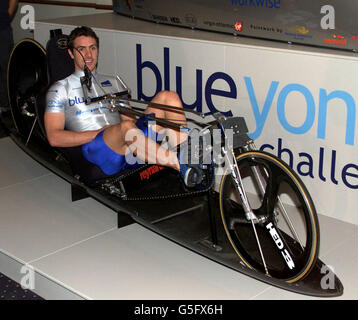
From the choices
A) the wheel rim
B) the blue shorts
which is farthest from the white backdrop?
the wheel rim

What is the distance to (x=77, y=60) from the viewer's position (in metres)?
3.31

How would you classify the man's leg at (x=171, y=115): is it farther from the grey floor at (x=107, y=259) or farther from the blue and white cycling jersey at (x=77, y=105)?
the grey floor at (x=107, y=259)

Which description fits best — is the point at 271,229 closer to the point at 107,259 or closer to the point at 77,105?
the point at 107,259

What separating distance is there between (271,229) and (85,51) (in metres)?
1.47

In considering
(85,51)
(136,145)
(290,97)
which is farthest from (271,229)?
(85,51)

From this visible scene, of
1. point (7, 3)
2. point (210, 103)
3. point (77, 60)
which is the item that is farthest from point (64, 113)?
point (7, 3)

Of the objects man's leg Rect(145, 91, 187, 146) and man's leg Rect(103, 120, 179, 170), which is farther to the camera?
man's leg Rect(145, 91, 187, 146)

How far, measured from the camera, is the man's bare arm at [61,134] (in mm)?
3236

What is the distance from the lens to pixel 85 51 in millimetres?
3283

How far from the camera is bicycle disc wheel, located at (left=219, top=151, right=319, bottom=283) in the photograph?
2.52 metres

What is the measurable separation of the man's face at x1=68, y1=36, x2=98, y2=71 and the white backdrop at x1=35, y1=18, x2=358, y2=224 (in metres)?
0.65

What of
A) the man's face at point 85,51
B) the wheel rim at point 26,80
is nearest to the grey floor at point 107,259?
the wheel rim at point 26,80

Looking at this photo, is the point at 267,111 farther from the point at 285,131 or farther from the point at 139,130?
the point at 139,130

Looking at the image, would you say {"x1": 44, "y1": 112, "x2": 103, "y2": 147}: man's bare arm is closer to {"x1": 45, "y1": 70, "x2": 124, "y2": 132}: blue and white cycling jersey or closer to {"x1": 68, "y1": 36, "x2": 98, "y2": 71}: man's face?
{"x1": 45, "y1": 70, "x2": 124, "y2": 132}: blue and white cycling jersey
